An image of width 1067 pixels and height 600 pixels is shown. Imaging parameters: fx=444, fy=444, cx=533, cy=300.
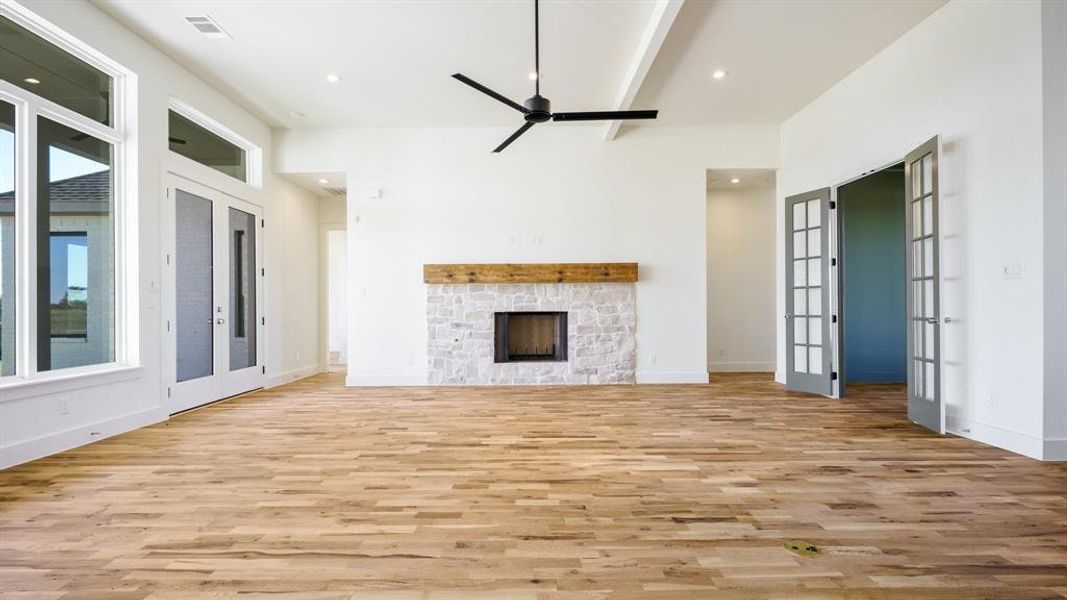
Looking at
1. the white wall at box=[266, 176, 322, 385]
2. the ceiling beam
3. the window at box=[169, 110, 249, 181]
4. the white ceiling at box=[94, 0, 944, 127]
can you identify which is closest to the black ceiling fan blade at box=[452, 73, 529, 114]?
the white ceiling at box=[94, 0, 944, 127]

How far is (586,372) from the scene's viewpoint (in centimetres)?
580

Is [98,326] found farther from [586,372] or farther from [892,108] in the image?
[892,108]

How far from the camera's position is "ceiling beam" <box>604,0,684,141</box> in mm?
3271

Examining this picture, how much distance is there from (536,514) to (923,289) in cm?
379

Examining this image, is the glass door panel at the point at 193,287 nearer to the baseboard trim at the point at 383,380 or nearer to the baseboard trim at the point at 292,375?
the baseboard trim at the point at 292,375

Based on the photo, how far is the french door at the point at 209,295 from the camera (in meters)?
4.29

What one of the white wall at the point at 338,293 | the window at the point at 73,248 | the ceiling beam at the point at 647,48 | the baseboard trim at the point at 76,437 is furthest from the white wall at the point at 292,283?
the ceiling beam at the point at 647,48

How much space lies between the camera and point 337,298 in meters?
7.90

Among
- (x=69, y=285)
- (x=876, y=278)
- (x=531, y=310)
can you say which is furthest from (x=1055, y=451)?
(x=69, y=285)

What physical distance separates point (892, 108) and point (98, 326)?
7.24 meters

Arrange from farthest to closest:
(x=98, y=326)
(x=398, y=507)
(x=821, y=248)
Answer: (x=821, y=248) → (x=98, y=326) → (x=398, y=507)

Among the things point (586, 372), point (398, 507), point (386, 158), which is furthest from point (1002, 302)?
point (386, 158)

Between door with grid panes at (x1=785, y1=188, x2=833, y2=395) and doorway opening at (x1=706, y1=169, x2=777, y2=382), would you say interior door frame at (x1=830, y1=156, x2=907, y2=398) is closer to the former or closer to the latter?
door with grid panes at (x1=785, y1=188, x2=833, y2=395)

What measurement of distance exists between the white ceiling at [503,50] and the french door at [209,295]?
4.41 ft
